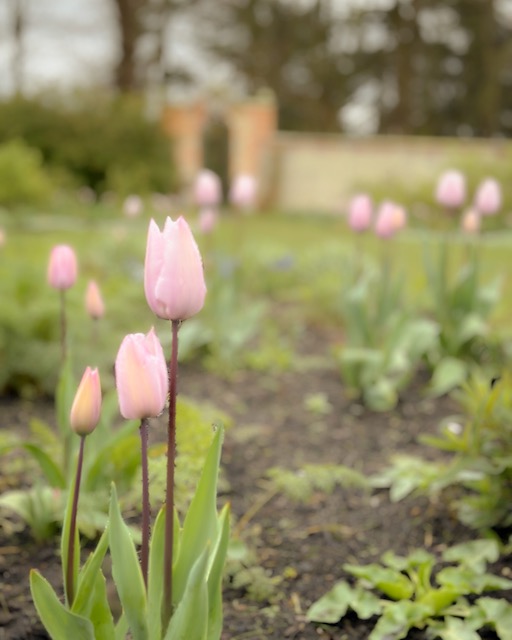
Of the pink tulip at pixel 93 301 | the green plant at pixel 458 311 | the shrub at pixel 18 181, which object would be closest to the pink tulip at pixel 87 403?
the pink tulip at pixel 93 301

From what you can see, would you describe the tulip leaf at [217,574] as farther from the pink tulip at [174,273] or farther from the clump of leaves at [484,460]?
the clump of leaves at [484,460]

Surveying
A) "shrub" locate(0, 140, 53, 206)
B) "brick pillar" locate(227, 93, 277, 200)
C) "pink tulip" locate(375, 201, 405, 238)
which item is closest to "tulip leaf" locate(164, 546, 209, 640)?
"pink tulip" locate(375, 201, 405, 238)

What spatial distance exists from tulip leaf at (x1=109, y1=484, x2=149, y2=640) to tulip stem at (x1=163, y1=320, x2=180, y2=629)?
0.15 ft

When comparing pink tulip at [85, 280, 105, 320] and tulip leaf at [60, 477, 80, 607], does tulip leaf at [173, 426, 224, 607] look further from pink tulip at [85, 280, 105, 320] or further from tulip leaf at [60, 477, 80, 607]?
pink tulip at [85, 280, 105, 320]

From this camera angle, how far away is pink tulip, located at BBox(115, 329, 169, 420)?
4.52ft

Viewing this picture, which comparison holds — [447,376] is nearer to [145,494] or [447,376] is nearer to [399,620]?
[399,620]

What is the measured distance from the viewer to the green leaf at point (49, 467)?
234 centimetres

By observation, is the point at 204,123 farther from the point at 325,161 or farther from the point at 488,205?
the point at 488,205

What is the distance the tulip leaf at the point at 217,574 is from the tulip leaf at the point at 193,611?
0.30ft

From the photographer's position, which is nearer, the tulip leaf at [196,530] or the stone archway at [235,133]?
the tulip leaf at [196,530]

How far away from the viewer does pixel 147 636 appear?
1.56 m

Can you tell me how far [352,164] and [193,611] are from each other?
723 inches

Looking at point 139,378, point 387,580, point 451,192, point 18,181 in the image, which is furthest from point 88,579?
point 18,181

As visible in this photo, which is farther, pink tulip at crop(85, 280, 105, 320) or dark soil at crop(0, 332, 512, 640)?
pink tulip at crop(85, 280, 105, 320)
